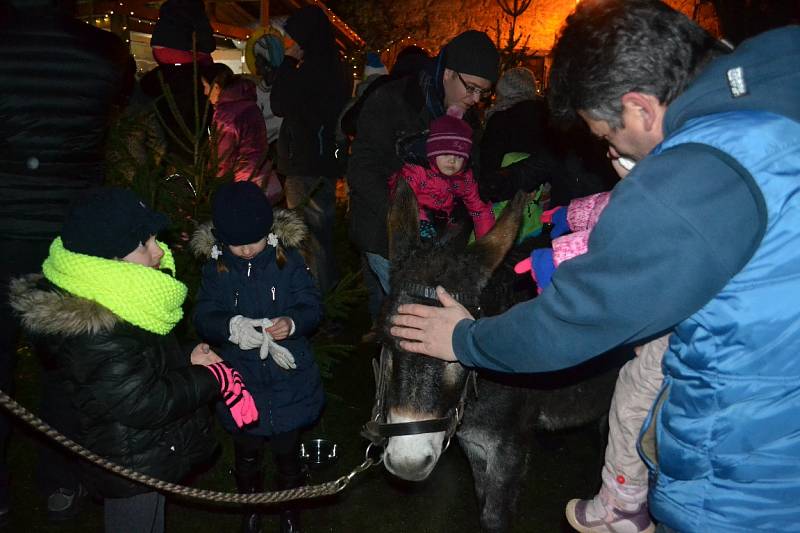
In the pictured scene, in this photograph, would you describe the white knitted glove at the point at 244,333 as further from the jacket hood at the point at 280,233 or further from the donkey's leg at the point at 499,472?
the donkey's leg at the point at 499,472

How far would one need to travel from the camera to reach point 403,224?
2932 mm

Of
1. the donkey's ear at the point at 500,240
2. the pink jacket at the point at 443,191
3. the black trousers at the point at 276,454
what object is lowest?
the black trousers at the point at 276,454

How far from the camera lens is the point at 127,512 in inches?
105

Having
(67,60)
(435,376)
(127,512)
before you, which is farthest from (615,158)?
(67,60)

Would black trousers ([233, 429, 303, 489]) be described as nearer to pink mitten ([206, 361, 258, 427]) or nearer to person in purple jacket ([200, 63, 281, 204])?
pink mitten ([206, 361, 258, 427])

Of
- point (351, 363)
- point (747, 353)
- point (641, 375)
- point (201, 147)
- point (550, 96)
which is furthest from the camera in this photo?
point (351, 363)

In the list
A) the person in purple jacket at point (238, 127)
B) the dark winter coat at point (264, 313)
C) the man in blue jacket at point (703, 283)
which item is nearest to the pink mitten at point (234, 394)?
the dark winter coat at point (264, 313)

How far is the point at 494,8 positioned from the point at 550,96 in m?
15.0

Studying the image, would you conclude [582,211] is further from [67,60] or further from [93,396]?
[67,60]

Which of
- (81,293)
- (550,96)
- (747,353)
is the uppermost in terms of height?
(550,96)

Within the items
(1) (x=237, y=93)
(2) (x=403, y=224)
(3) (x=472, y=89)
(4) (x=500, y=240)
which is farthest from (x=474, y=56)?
(1) (x=237, y=93)

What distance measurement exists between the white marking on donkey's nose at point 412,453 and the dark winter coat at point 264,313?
92 cm

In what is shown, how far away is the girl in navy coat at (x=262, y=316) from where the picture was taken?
296 cm

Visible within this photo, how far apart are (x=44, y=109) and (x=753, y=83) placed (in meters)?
3.28
